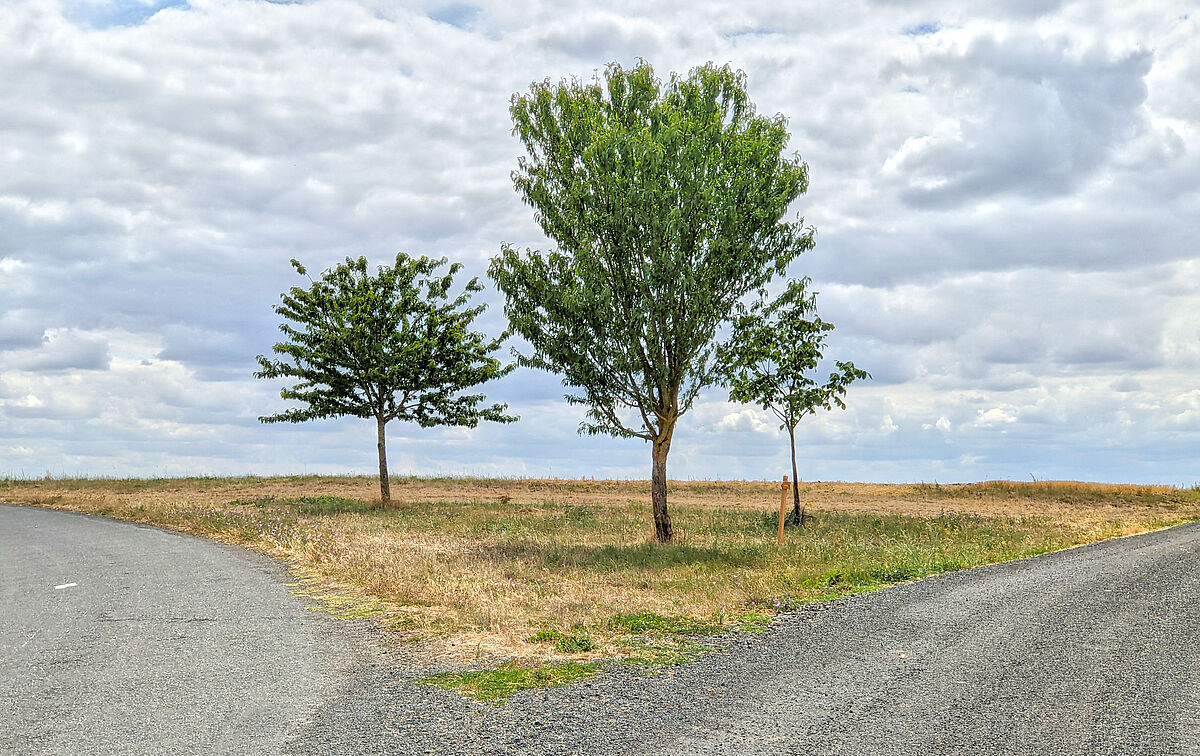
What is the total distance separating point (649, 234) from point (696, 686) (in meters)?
11.9

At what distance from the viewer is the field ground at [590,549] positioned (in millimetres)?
10180

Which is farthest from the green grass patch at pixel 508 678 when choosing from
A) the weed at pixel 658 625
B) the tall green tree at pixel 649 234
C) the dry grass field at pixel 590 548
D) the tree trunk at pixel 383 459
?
the tree trunk at pixel 383 459

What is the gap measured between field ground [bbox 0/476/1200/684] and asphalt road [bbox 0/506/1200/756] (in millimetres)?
1010

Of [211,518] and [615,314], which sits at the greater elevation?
[615,314]

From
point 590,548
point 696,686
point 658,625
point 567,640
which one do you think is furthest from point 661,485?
point 696,686

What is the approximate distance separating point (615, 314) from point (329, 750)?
42.6 ft

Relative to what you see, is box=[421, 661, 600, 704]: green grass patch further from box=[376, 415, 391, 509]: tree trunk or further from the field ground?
box=[376, 415, 391, 509]: tree trunk

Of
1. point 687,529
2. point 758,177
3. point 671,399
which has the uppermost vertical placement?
point 758,177

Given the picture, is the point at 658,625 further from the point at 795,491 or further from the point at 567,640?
the point at 795,491

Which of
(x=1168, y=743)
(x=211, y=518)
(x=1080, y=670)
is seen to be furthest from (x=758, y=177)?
(x=211, y=518)

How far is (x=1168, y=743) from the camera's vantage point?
6.36 m

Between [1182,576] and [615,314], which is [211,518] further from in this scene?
[1182,576]

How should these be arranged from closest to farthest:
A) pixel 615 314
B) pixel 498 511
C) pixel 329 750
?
pixel 329 750 → pixel 615 314 → pixel 498 511

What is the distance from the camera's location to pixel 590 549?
1822cm
